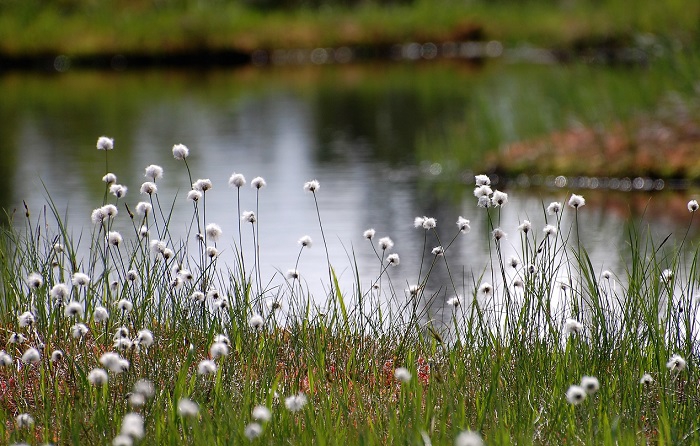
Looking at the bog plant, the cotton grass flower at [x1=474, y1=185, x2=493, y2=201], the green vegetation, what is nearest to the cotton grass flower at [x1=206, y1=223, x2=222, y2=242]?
the bog plant

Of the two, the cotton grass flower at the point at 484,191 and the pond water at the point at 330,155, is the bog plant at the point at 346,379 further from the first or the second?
the pond water at the point at 330,155

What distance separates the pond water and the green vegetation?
5.18 m

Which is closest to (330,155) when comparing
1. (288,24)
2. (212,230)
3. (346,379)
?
(212,230)

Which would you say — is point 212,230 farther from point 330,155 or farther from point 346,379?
point 330,155

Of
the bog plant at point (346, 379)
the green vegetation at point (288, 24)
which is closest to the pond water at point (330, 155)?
the bog plant at point (346, 379)

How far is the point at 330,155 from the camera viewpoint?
609 inches

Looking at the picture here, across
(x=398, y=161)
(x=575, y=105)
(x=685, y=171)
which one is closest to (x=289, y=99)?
(x=398, y=161)

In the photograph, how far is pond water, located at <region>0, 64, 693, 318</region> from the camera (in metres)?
9.37

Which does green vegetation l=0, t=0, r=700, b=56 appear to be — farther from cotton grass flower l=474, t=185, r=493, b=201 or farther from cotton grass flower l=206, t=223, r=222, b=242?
cotton grass flower l=206, t=223, r=222, b=242

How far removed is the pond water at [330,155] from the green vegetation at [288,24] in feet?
17.0

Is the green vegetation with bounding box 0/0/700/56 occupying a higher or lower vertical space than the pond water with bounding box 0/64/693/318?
higher

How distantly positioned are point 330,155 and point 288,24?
21.1m

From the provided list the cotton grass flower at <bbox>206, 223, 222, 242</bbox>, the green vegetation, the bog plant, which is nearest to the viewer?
the bog plant

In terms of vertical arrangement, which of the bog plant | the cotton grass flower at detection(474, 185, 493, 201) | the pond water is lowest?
the bog plant
